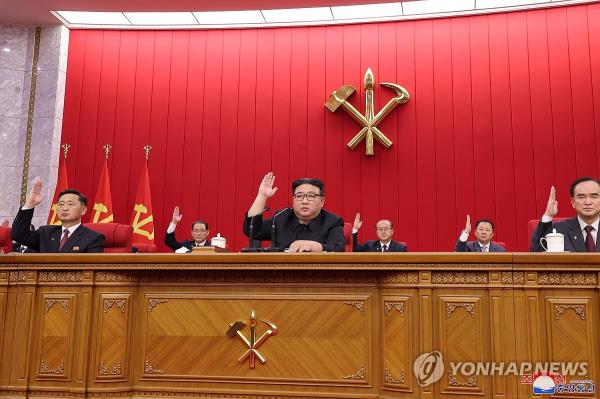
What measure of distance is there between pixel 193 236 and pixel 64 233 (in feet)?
6.36

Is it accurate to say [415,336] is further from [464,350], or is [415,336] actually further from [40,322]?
[40,322]

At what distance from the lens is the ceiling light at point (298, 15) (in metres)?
5.86

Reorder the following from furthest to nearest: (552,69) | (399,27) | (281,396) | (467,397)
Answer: (399,27)
(552,69)
(281,396)
(467,397)

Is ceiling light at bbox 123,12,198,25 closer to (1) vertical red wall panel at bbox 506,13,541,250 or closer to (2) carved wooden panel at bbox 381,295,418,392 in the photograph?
(1) vertical red wall panel at bbox 506,13,541,250

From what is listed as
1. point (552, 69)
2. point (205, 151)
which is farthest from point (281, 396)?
point (552, 69)

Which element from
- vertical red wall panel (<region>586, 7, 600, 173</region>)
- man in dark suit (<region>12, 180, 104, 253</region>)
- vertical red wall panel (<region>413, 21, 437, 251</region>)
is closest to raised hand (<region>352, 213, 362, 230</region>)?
vertical red wall panel (<region>413, 21, 437, 251</region>)

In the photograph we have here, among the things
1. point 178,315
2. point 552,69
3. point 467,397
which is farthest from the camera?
point 552,69

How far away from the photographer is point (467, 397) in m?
2.22

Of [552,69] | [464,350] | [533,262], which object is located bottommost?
[464,350]

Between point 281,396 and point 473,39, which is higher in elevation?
point 473,39

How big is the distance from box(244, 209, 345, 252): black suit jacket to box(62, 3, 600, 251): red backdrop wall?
2456 mm

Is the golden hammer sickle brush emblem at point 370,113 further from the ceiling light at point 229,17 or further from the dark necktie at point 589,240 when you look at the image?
the dark necktie at point 589,240

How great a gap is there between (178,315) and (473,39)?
434cm

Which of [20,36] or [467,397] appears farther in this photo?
[20,36]
